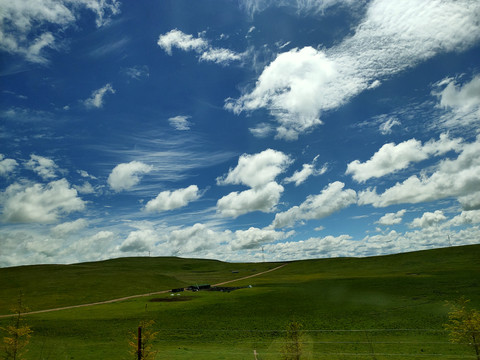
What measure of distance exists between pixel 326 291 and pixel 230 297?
1104 inches

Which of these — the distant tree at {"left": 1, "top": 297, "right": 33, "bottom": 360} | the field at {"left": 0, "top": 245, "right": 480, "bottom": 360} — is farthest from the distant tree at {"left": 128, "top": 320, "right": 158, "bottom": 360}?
the field at {"left": 0, "top": 245, "right": 480, "bottom": 360}

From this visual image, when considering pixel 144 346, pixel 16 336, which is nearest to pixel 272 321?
pixel 144 346

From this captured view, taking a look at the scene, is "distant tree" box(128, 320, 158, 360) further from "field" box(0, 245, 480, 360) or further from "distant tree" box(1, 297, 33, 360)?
"field" box(0, 245, 480, 360)

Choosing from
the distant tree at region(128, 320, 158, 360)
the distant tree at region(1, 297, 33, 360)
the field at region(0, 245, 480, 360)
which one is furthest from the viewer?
the field at region(0, 245, 480, 360)

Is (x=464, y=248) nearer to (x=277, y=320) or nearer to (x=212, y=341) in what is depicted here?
(x=277, y=320)

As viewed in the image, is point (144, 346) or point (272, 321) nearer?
point (144, 346)

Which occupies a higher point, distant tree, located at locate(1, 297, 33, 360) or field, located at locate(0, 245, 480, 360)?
distant tree, located at locate(1, 297, 33, 360)

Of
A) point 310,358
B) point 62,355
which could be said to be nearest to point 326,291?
point 310,358

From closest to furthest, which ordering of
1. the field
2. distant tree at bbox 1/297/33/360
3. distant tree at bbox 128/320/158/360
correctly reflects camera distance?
distant tree at bbox 128/320/158/360 < distant tree at bbox 1/297/33/360 < the field

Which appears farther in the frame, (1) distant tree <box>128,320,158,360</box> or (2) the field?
(2) the field

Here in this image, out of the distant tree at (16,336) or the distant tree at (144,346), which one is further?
the distant tree at (16,336)

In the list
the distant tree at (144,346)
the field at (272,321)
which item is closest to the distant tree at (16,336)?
the field at (272,321)

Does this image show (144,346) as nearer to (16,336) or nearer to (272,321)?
(16,336)

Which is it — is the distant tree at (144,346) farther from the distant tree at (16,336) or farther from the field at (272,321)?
the field at (272,321)
